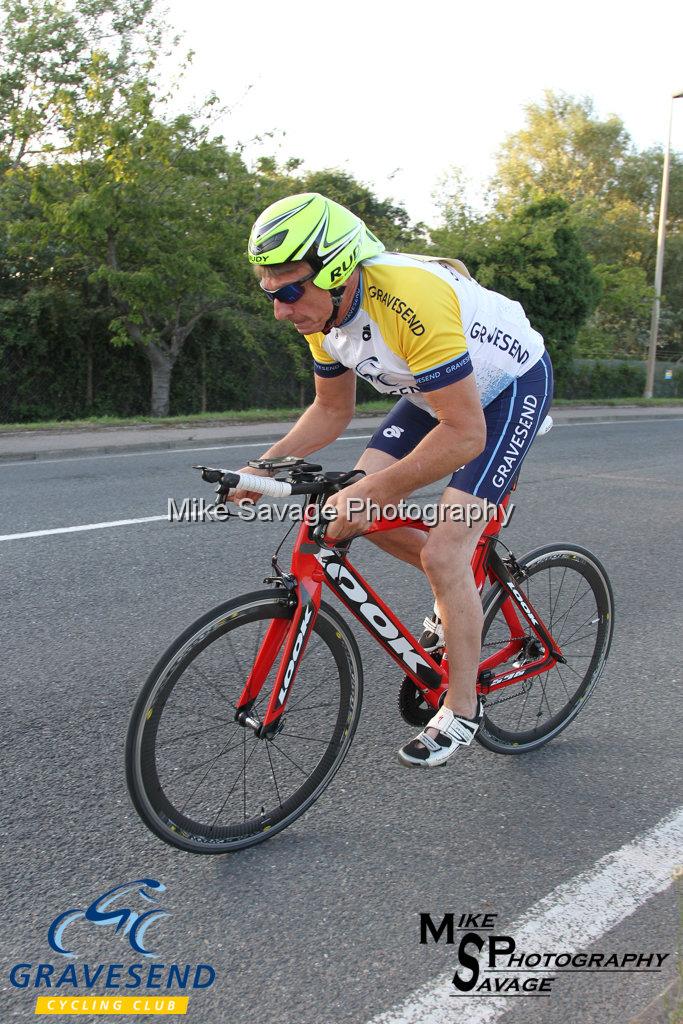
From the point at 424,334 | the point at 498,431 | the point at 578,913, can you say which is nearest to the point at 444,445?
the point at 424,334

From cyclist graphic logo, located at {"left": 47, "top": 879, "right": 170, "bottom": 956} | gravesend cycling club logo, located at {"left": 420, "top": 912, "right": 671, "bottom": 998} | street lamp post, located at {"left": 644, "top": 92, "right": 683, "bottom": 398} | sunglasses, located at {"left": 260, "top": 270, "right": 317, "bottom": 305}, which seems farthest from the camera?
street lamp post, located at {"left": 644, "top": 92, "right": 683, "bottom": 398}

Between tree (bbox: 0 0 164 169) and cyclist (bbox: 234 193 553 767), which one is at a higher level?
tree (bbox: 0 0 164 169)

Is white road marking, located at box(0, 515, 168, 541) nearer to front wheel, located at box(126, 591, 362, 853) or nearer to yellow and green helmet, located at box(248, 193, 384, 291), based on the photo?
front wheel, located at box(126, 591, 362, 853)

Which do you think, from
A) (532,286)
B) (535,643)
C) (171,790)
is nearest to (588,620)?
(535,643)

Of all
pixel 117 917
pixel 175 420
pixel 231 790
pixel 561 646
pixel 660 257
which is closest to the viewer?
pixel 117 917

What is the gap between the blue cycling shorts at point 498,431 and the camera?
320 cm

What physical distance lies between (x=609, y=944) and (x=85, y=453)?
Answer: 38.2 feet

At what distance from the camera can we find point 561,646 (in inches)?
149

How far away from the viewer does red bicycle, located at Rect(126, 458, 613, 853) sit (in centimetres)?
268

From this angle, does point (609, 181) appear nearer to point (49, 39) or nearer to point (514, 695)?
point (49, 39)

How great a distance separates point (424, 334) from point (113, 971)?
1.93 meters

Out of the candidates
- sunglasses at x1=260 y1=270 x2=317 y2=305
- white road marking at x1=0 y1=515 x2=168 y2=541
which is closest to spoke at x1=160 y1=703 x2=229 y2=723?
sunglasses at x1=260 y1=270 x2=317 y2=305

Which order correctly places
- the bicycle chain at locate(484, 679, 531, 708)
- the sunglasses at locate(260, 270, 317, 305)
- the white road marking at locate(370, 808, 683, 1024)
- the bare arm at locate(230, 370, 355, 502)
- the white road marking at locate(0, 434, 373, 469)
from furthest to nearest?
the white road marking at locate(0, 434, 373, 469)
the bicycle chain at locate(484, 679, 531, 708)
the bare arm at locate(230, 370, 355, 502)
the sunglasses at locate(260, 270, 317, 305)
the white road marking at locate(370, 808, 683, 1024)

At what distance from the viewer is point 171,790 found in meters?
2.82
